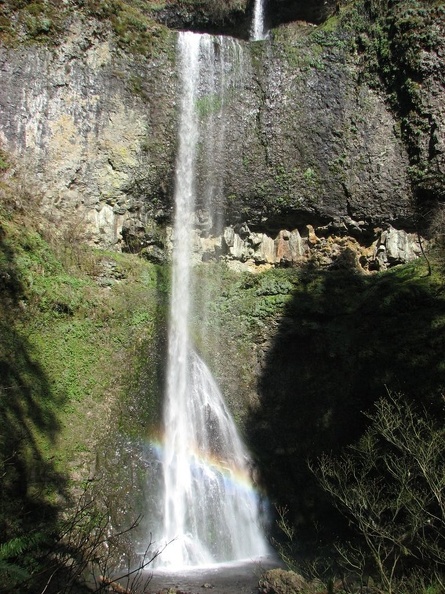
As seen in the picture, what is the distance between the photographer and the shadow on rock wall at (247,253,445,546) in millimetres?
10781

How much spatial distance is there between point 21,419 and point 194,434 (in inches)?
147

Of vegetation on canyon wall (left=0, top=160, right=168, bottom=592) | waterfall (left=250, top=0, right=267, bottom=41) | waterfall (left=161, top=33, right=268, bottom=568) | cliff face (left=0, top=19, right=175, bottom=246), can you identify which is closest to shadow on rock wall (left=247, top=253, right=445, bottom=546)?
waterfall (left=161, top=33, right=268, bottom=568)

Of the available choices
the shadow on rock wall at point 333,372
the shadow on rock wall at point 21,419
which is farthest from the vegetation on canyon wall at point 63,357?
the shadow on rock wall at point 333,372

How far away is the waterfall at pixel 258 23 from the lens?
19.7m

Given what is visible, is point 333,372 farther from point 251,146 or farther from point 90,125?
point 90,125

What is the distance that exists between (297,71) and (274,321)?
8.02 meters

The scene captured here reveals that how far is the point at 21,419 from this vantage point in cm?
959

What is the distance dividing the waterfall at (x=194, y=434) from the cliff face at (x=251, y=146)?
501mm

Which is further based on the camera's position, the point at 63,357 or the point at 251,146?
the point at 251,146

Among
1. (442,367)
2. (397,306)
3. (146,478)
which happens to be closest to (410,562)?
(442,367)

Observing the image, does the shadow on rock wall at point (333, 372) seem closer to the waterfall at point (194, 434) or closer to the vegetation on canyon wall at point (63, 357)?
the waterfall at point (194, 434)

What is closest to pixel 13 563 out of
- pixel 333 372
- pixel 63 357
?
pixel 63 357

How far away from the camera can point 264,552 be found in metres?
9.99

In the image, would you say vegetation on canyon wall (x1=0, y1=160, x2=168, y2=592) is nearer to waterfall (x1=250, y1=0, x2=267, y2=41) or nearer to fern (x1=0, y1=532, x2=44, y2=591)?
fern (x1=0, y1=532, x2=44, y2=591)
